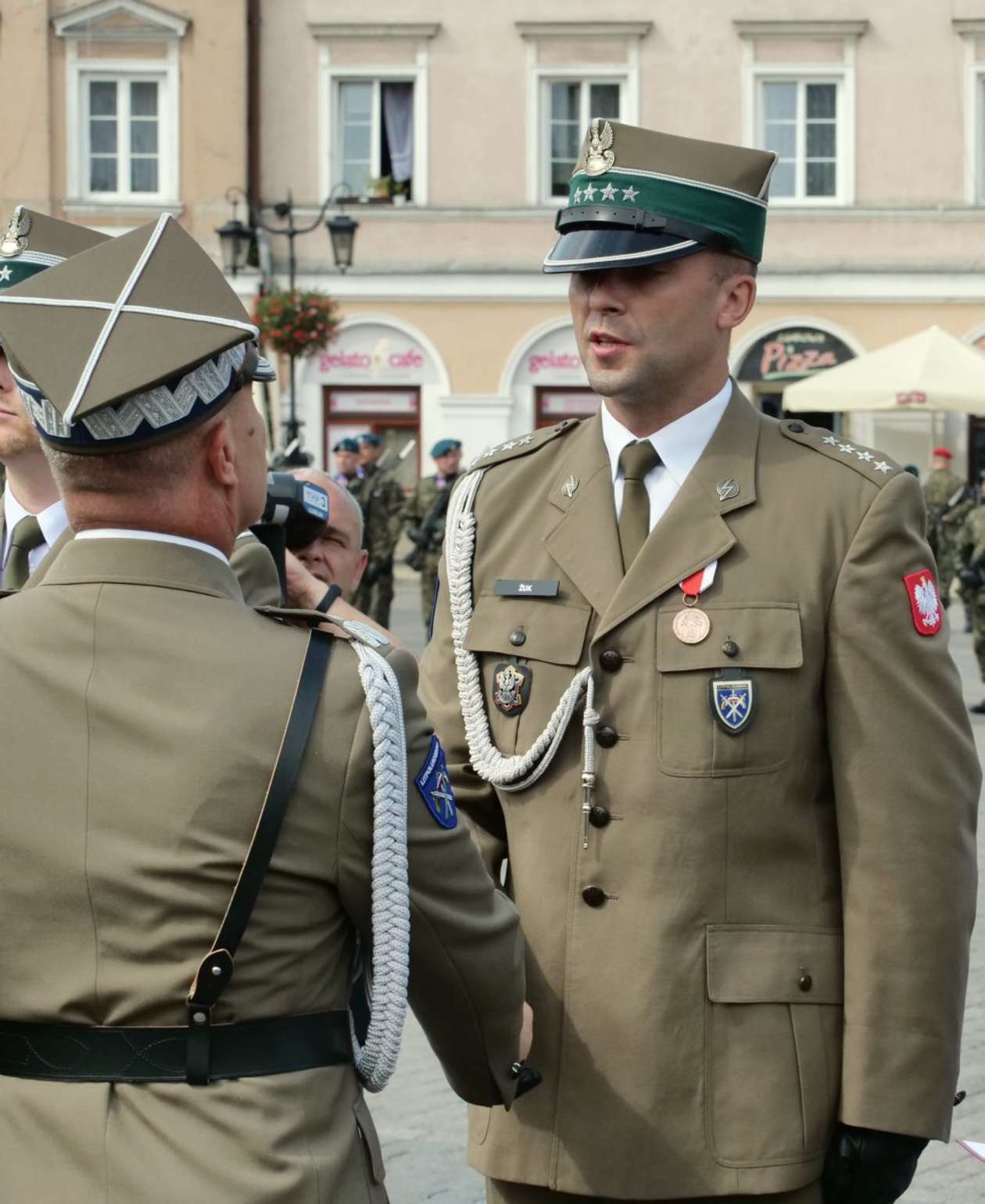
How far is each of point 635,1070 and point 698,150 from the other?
4.50 feet

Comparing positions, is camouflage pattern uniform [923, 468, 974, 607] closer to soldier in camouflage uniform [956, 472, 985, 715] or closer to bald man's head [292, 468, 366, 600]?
soldier in camouflage uniform [956, 472, 985, 715]

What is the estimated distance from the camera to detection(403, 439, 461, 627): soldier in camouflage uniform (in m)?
17.9

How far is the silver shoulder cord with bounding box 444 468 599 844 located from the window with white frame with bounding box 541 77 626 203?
83.2 feet

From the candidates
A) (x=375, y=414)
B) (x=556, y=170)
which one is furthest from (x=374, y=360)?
(x=556, y=170)

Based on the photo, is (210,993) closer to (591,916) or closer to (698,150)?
(591,916)

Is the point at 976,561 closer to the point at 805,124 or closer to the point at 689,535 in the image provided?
the point at 689,535

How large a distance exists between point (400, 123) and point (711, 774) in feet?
86.2

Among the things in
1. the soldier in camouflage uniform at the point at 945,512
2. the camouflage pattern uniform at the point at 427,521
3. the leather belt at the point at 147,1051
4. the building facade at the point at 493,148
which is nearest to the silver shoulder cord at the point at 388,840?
the leather belt at the point at 147,1051

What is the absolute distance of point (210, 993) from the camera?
6.82 ft

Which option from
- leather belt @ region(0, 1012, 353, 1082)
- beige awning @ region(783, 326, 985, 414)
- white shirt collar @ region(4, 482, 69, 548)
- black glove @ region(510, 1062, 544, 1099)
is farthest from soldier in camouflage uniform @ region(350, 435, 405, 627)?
leather belt @ region(0, 1012, 353, 1082)

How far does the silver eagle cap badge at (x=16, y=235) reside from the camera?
3.63m

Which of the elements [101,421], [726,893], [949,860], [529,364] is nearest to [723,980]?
[726,893]

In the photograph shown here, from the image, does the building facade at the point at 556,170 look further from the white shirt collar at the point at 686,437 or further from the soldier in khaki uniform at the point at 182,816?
the soldier in khaki uniform at the point at 182,816

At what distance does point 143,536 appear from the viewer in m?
2.21
